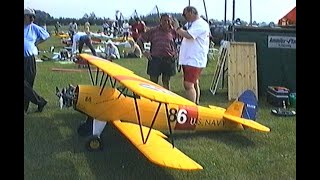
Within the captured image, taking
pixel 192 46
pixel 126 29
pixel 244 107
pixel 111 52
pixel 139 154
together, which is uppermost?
pixel 126 29

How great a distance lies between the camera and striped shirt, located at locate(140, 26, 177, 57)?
4336 mm

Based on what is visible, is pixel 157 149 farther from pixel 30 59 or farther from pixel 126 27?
pixel 126 27

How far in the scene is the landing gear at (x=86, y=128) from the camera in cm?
338

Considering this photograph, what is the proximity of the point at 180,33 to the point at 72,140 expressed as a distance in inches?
53.9

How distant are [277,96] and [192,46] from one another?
3.73 feet

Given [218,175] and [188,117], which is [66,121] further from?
[218,175]

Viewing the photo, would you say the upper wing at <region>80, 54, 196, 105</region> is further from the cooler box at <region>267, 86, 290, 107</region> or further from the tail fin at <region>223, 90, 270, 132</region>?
the cooler box at <region>267, 86, 290, 107</region>

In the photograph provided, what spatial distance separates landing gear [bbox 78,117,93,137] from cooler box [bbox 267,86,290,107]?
2044 millimetres

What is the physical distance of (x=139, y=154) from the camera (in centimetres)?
305

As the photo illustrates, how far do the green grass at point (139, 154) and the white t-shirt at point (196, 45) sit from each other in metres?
0.75

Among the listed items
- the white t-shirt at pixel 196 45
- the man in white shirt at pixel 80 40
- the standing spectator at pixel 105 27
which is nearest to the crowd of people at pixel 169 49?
the white t-shirt at pixel 196 45

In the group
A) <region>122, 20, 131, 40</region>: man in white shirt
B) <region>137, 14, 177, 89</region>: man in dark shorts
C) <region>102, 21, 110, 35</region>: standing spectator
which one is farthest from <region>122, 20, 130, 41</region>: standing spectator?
<region>137, 14, 177, 89</region>: man in dark shorts

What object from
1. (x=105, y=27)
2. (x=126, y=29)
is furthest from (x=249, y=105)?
(x=105, y=27)

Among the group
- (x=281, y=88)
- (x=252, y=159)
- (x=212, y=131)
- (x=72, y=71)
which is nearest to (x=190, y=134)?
(x=212, y=131)
